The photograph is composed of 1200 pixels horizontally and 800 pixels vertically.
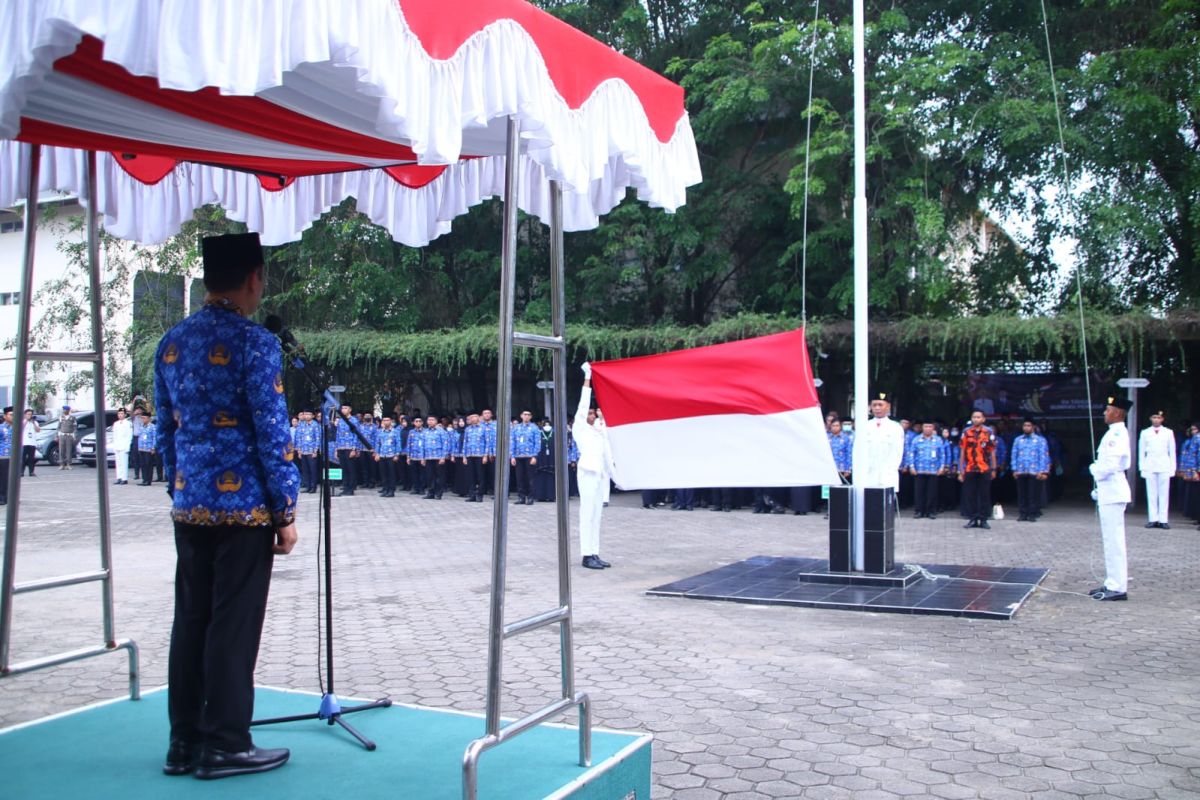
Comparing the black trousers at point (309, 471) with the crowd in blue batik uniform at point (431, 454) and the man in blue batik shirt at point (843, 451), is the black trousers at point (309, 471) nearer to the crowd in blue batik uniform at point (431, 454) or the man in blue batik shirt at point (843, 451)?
the crowd in blue batik uniform at point (431, 454)

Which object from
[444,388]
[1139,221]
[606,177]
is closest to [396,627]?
[606,177]

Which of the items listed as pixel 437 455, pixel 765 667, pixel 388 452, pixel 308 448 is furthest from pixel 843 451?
pixel 765 667

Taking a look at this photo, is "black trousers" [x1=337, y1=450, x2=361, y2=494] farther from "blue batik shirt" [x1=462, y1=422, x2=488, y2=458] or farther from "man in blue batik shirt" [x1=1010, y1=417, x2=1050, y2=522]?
"man in blue batik shirt" [x1=1010, y1=417, x2=1050, y2=522]

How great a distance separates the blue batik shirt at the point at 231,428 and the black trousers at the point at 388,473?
1993 cm

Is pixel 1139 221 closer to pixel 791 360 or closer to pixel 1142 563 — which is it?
pixel 1142 563

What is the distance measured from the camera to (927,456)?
1856 centimetres

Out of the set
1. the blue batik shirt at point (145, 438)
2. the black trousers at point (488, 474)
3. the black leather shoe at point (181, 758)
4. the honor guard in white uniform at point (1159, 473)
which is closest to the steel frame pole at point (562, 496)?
the black leather shoe at point (181, 758)

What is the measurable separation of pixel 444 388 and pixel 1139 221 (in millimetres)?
16143

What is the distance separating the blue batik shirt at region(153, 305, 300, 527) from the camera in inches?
146

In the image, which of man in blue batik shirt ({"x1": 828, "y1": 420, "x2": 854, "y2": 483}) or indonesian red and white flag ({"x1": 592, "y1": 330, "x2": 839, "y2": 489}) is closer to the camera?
indonesian red and white flag ({"x1": 592, "y1": 330, "x2": 839, "y2": 489})

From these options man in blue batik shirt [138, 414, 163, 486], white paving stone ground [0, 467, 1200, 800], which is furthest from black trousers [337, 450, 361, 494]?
white paving stone ground [0, 467, 1200, 800]

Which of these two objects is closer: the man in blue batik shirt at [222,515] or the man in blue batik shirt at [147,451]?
the man in blue batik shirt at [222,515]

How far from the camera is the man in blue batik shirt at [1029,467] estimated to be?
1806 cm

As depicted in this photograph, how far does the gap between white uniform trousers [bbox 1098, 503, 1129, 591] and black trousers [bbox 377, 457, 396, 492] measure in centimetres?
1656
